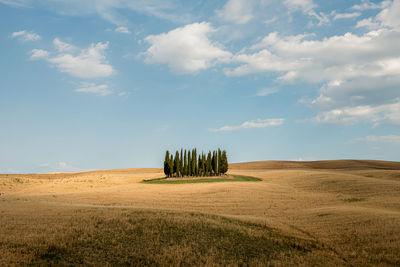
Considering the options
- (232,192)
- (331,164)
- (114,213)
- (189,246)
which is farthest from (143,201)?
(331,164)

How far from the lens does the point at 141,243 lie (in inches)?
508

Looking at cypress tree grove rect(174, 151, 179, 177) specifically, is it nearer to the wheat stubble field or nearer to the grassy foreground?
the wheat stubble field

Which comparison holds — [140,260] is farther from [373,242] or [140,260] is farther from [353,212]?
[353,212]

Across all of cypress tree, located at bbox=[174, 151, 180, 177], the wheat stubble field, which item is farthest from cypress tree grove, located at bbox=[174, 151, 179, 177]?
the wheat stubble field

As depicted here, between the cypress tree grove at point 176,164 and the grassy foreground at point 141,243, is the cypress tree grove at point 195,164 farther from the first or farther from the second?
the grassy foreground at point 141,243

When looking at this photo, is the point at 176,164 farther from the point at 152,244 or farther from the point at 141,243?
the point at 152,244

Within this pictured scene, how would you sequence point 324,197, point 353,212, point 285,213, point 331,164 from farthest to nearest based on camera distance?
point 331,164, point 324,197, point 285,213, point 353,212

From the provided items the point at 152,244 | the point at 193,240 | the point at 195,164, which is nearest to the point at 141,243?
the point at 152,244

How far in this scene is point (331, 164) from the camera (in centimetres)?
10238

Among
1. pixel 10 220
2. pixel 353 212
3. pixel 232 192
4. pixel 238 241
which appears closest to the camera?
pixel 238 241

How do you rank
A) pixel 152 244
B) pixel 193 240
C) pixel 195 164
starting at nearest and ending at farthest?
pixel 152 244
pixel 193 240
pixel 195 164

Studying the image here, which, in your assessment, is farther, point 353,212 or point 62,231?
point 353,212

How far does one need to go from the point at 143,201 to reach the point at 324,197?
818 inches

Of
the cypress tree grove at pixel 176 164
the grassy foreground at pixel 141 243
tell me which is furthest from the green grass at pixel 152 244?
the cypress tree grove at pixel 176 164
